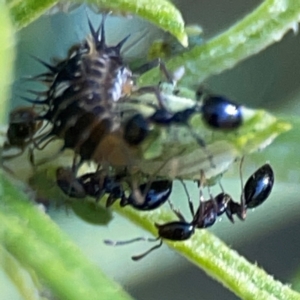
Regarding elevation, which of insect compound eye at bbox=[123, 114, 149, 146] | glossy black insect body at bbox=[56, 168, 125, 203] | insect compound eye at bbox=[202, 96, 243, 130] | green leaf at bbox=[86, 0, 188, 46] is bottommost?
glossy black insect body at bbox=[56, 168, 125, 203]

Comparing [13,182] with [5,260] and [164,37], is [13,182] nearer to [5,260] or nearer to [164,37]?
[5,260]

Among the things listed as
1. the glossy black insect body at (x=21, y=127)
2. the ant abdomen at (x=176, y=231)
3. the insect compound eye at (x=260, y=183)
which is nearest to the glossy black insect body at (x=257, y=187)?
the insect compound eye at (x=260, y=183)

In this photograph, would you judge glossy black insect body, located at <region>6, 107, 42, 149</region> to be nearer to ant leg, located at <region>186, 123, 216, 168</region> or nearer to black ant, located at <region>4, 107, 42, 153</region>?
black ant, located at <region>4, 107, 42, 153</region>

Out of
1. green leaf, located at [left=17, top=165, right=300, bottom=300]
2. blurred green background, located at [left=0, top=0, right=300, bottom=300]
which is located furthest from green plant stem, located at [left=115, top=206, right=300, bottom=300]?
blurred green background, located at [left=0, top=0, right=300, bottom=300]

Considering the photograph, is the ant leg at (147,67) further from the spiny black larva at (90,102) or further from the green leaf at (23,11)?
the green leaf at (23,11)

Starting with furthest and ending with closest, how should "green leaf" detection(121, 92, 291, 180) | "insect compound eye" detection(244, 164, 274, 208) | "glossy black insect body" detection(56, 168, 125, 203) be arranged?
"insect compound eye" detection(244, 164, 274, 208) < "glossy black insect body" detection(56, 168, 125, 203) < "green leaf" detection(121, 92, 291, 180)

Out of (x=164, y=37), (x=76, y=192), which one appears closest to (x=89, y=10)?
(x=164, y=37)

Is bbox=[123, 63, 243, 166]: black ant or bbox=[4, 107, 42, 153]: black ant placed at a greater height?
bbox=[123, 63, 243, 166]: black ant
